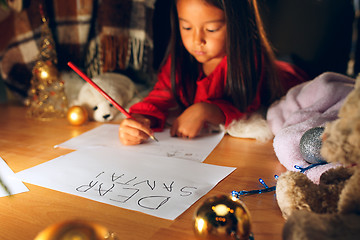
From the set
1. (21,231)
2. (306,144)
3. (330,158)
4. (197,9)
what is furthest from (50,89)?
(330,158)

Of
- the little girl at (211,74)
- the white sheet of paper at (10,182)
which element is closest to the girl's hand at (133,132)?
the little girl at (211,74)

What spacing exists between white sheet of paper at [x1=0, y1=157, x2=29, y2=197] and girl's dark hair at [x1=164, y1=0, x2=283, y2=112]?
Answer: 52cm

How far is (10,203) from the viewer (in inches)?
19.1

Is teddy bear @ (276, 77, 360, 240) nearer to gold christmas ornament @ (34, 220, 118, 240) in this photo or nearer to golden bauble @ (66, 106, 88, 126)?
gold christmas ornament @ (34, 220, 118, 240)

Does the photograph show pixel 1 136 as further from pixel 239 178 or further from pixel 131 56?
pixel 239 178

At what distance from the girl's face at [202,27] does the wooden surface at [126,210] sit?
254 millimetres

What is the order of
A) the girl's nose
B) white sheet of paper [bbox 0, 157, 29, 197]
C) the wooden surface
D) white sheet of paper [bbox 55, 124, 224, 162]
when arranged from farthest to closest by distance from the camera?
the girl's nose → white sheet of paper [bbox 55, 124, 224, 162] → white sheet of paper [bbox 0, 157, 29, 197] → the wooden surface

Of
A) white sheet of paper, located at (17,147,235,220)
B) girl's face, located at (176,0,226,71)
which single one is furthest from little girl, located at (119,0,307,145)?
white sheet of paper, located at (17,147,235,220)

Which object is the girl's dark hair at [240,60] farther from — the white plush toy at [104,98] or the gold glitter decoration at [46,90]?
the gold glitter decoration at [46,90]

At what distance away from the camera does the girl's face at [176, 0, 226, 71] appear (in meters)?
0.79

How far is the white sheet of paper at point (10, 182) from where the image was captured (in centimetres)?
52

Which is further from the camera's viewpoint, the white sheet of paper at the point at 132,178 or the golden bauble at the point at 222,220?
the white sheet of paper at the point at 132,178

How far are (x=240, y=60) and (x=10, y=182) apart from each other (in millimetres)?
623

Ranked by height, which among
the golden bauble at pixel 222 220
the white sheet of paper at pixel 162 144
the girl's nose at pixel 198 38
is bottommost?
the white sheet of paper at pixel 162 144
